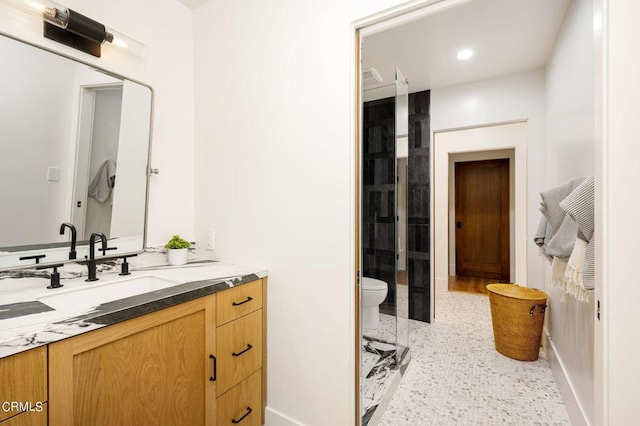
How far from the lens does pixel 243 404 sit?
1.47 metres

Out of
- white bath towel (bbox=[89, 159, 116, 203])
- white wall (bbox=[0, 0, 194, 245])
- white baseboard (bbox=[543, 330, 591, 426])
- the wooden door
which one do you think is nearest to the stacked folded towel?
white baseboard (bbox=[543, 330, 591, 426])

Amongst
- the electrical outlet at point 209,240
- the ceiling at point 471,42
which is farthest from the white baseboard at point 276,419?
the ceiling at point 471,42

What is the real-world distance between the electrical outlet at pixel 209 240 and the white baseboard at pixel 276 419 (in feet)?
3.30

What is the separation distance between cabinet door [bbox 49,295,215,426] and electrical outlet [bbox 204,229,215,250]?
63 cm

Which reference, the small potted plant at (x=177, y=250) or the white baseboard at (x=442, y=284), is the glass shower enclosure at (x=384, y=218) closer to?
the small potted plant at (x=177, y=250)

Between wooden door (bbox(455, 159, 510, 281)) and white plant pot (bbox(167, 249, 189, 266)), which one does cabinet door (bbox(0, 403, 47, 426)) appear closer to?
white plant pot (bbox(167, 249, 189, 266))

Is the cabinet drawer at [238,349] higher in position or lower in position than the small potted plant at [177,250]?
lower

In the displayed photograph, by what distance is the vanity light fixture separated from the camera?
49.8 inches

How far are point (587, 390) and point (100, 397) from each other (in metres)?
2.13

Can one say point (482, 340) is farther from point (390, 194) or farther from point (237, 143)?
point (237, 143)

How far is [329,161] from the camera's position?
1.43 metres

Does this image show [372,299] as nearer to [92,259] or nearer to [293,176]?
[293,176]

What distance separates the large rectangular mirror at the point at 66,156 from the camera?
1231 millimetres

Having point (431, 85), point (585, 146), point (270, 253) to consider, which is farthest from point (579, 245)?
point (431, 85)
